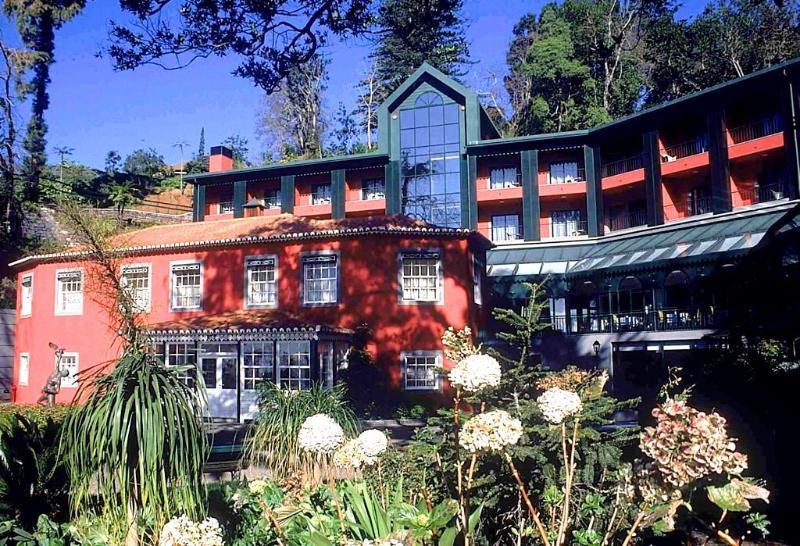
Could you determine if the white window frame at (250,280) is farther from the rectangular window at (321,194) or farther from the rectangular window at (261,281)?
A: the rectangular window at (321,194)

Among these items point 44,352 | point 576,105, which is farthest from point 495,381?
point 576,105

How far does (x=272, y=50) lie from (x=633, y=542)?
8.90 meters

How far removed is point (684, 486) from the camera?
3.29 metres

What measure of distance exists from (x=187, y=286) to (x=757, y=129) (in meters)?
24.3

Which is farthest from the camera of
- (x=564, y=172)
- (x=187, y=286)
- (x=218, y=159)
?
(x=218, y=159)

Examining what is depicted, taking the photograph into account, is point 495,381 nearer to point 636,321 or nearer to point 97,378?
point 97,378

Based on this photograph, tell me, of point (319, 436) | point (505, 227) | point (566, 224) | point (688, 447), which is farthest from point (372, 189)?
point (688, 447)

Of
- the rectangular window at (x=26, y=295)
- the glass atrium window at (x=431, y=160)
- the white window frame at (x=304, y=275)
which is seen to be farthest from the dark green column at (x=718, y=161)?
the rectangular window at (x=26, y=295)

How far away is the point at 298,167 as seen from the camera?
3550 cm

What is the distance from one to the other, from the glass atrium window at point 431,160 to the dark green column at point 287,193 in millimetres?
6378

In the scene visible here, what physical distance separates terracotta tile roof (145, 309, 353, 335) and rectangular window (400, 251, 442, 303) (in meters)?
2.37

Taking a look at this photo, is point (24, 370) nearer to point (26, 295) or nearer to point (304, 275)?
point (26, 295)

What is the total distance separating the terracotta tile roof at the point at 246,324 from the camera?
766 inches

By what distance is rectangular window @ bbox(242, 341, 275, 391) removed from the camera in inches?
798
